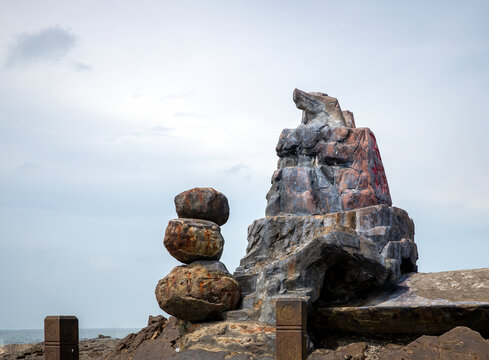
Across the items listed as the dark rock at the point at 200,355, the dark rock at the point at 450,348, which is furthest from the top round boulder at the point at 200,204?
the dark rock at the point at 450,348

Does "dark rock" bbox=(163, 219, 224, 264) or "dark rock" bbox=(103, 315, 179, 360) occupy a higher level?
"dark rock" bbox=(163, 219, 224, 264)

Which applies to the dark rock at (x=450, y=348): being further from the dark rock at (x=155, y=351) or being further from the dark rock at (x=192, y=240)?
the dark rock at (x=155, y=351)

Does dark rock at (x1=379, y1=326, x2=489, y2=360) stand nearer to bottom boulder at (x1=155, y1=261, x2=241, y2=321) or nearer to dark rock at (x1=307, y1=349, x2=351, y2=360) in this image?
dark rock at (x1=307, y1=349, x2=351, y2=360)

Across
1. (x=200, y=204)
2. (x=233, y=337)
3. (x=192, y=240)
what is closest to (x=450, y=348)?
(x=233, y=337)

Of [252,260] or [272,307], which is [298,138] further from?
[272,307]

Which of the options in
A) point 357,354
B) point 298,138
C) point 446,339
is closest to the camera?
point 446,339

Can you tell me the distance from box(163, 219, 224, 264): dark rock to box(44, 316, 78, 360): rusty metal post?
1.81 m

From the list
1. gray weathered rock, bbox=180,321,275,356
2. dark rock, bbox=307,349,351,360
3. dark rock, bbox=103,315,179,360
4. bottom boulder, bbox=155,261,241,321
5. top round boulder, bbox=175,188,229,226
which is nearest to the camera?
dark rock, bbox=307,349,351,360

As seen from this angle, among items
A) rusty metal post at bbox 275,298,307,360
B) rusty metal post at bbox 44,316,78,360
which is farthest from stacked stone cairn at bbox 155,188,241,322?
rusty metal post at bbox 275,298,307,360

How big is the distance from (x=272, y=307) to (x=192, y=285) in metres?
1.16

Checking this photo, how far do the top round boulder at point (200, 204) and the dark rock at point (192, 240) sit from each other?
0.20m

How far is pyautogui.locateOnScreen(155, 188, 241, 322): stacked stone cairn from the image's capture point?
358 inches

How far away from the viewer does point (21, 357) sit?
14.7 m

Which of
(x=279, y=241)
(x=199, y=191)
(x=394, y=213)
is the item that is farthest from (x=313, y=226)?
(x=199, y=191)
